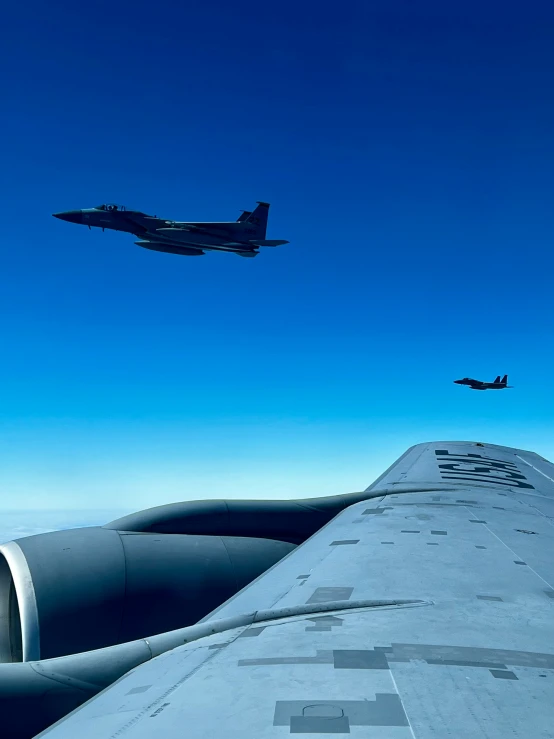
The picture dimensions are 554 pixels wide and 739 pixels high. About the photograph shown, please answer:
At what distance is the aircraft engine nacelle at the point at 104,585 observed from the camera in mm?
9055

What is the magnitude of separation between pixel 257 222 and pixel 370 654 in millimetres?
36795

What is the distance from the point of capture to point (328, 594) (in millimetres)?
5570

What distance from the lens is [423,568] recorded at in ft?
20.8

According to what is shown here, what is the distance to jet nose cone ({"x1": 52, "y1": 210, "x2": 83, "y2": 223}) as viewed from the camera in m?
35.2

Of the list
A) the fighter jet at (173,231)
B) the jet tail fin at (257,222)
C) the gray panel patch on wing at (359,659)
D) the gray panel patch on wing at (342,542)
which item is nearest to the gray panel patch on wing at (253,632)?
the gray panel patch on wing at (359,659)

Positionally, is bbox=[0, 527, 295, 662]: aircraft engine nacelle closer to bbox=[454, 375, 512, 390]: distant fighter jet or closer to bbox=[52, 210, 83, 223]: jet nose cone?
bbox=[52, 210, 83, 223]: jet nose cone

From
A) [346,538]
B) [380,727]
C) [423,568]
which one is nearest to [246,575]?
[346,538]

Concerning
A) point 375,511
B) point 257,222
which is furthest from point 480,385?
point 375,511

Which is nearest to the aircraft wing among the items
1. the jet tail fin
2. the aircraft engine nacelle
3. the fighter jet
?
the aircraft engine nacelle

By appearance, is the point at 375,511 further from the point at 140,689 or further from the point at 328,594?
the point at 140,689

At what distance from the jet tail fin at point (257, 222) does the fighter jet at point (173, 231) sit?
610 millimetres

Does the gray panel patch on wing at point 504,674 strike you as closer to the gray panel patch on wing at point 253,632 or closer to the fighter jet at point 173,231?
the gray panel patch on wing at point 253,632

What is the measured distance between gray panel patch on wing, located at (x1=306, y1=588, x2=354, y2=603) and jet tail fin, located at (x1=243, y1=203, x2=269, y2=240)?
32.9 meters

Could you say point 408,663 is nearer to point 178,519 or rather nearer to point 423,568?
point 423,568
